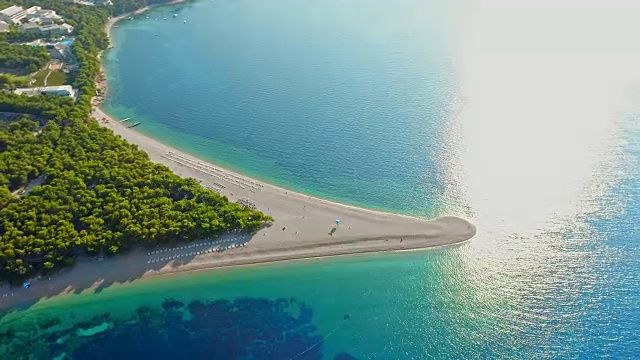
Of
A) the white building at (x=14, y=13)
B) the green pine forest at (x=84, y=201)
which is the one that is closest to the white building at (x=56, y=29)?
the white building at (x=14, y=13)

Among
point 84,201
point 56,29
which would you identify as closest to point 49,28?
point 56,29

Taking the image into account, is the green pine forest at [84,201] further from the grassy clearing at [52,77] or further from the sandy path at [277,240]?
A: the grassy clearing at [52,77]

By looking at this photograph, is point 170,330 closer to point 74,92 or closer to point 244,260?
point 244,260

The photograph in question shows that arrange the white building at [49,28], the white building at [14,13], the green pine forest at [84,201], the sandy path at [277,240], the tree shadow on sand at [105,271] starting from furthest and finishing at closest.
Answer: the white building at [14,13] < the white building at [49,28] < the green pine forest at [84,201] < the sandy path at [277,240] < the tree shadow on sand at [105,271]

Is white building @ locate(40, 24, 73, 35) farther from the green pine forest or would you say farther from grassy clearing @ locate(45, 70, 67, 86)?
the green pine forest

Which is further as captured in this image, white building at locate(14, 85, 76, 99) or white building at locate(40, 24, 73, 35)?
white building at locate(40, 24, 73, 35)

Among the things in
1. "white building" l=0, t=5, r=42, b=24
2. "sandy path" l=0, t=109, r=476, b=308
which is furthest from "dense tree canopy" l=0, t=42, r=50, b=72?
"sandy path" l=0, t=109, r=476, b=308

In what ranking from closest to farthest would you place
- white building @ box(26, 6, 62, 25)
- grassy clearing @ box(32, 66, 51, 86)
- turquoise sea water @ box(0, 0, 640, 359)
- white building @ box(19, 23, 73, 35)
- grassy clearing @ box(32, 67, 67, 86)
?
turquoise sea water @ box(0, 0, 640, 359)
grassy clearing @ box(32, 66, 51, 86)
grassy clearing @ box(32, 67, 67, 86)
white building @ box(19, 23, 73, 35)
white building @ box(26, 6, 62, 25)
